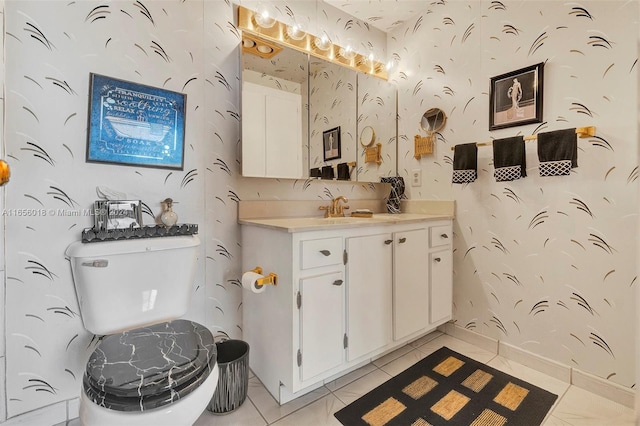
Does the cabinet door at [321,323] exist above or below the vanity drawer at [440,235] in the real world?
below

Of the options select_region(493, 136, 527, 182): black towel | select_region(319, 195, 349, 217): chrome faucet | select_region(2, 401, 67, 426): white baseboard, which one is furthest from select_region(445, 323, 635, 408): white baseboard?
select_region(2, 401, 67, 426): white baseboard

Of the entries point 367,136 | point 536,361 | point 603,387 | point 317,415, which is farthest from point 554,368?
point 367,136

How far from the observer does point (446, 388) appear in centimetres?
154

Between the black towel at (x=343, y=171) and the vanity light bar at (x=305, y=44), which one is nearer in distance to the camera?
the vanity light bar at (x=305, y=44)

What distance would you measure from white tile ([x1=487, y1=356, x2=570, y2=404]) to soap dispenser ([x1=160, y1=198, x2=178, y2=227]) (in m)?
1.97

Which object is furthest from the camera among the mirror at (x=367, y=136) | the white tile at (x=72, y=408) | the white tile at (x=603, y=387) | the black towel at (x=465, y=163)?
the mirror at (x=367, y=136)

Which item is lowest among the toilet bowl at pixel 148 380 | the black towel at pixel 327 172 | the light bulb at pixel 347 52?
the toilet bowl at pixel 148 380

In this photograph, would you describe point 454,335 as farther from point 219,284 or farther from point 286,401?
point 219,284

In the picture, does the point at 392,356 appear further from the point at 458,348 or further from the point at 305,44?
the point at 305,44

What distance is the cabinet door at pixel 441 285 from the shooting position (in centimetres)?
191

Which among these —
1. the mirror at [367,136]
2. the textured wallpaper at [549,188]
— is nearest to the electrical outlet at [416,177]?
the textured wallpaper at [549,188]

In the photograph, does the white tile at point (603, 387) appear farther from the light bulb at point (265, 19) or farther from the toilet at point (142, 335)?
the light bulb at point (265, 19)

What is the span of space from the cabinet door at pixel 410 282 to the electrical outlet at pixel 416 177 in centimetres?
57

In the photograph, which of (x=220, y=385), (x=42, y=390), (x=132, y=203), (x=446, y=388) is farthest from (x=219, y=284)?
(x=446, y=388)
